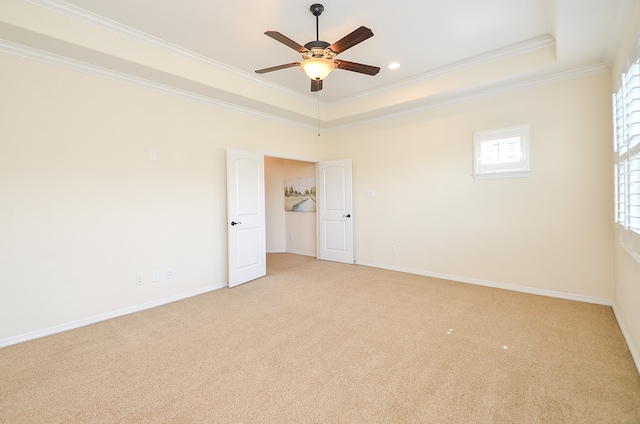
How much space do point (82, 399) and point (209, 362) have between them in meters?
0.81

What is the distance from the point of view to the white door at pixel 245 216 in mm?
4242

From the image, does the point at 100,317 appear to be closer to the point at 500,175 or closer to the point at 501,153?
the point at 500,175

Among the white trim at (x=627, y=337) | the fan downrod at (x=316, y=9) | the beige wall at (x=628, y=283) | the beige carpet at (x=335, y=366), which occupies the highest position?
the fan downrod at (x=316, y=9)

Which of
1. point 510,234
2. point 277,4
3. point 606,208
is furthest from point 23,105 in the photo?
point 606,208

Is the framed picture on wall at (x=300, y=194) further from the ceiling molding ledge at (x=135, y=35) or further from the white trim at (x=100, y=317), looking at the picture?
the white trim at (x=100, y=317)

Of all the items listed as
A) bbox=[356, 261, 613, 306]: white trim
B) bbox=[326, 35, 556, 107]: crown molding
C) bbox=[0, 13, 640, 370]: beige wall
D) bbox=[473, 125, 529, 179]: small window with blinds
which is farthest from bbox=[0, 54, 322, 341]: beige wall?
bbox=[473, 125, 529, 179]: small window with blinds

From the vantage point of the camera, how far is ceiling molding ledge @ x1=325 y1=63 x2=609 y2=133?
3396 mm

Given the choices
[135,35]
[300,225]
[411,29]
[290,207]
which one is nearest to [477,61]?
[411,29]

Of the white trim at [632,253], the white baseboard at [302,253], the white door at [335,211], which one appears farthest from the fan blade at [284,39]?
the white baseboard at [302,253]

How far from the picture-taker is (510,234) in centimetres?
389

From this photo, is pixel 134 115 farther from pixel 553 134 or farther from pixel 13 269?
pixel 553 134

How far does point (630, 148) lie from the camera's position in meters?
2.12

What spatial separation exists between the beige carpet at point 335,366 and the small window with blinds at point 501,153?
1.71 meters

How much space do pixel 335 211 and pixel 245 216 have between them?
6.55ft
